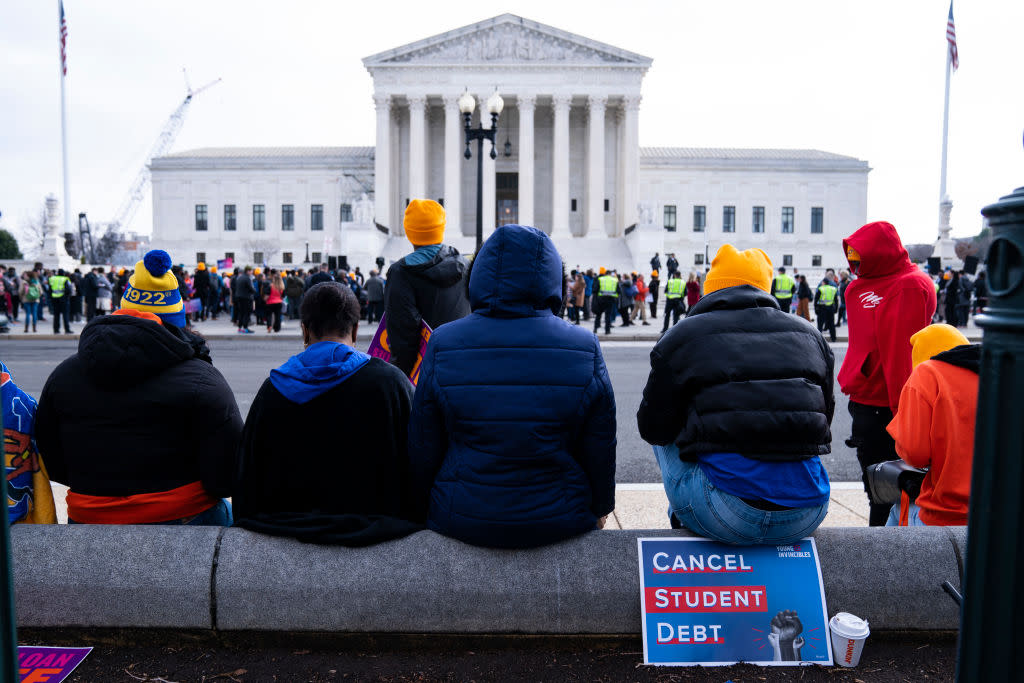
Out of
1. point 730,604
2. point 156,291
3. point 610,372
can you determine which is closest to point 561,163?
point 610,372

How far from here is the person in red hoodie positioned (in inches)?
176

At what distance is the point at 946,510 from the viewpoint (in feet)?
11.2

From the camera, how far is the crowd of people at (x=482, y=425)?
2.98 metres

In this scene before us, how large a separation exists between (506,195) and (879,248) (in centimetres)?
5527

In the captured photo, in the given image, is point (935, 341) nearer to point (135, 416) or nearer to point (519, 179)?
point (135, 416)

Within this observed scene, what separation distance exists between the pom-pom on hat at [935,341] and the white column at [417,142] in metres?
51.3

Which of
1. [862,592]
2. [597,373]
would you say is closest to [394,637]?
[597,373]

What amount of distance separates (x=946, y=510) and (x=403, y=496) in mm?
2387

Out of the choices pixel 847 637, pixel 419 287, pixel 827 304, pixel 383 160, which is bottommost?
pixel 847 637

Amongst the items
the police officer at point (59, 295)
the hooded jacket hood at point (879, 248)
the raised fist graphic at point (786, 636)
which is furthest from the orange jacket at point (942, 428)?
the police officer at point (59, 295)

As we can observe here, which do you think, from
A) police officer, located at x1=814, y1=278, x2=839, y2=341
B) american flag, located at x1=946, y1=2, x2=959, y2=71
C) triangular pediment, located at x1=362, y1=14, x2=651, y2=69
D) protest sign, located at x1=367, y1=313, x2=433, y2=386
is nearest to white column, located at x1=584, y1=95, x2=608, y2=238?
triangular pediment, located at x1=362, y1=14, x2=651, y2=69

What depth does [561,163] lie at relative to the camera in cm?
5372

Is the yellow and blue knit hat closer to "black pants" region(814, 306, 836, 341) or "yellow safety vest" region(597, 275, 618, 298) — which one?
"yellow safety vest" region(597, 275, 618, 298)

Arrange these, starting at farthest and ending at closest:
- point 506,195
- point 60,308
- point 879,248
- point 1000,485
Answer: point 506,195
point 60,308
point 879,248
point 1000,485
